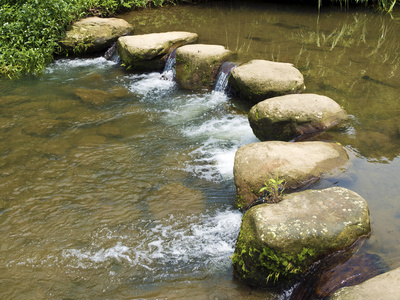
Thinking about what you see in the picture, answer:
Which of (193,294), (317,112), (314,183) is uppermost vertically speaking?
(317,112)

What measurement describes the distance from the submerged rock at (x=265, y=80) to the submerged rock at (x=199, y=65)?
0.75 meters

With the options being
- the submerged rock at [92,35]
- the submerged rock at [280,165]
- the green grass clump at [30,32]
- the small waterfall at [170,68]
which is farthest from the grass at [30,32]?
the submerged rock at [280,165]

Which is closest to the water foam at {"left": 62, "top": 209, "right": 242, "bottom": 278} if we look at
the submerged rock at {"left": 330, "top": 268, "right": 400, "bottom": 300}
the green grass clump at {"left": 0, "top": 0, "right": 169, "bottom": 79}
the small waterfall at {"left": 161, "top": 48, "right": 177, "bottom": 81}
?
the submerged rock at {"left": 330, "top": 268, "right": 400, "bottom": 300}

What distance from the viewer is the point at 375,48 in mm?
7922

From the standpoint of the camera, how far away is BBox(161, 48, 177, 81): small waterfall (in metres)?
7.69

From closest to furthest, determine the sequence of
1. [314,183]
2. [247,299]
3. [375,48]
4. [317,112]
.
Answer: [247,299]
[314,183]
[317,112]
[375,48]

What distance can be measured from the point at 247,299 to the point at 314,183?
1.51 meters

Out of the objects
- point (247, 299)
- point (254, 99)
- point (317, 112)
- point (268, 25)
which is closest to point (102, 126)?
point (254, 99)

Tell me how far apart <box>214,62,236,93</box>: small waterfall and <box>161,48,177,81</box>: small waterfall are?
110 centimetres

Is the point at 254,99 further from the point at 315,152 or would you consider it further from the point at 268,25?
the point at 268,25

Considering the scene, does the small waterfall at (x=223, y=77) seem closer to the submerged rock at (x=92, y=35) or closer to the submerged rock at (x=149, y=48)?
the submerged rock at (x=149, y=48)

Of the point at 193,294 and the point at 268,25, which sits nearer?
the point at 193,294

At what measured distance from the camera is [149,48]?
25.5 feet

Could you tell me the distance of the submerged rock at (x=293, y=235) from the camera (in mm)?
3012
